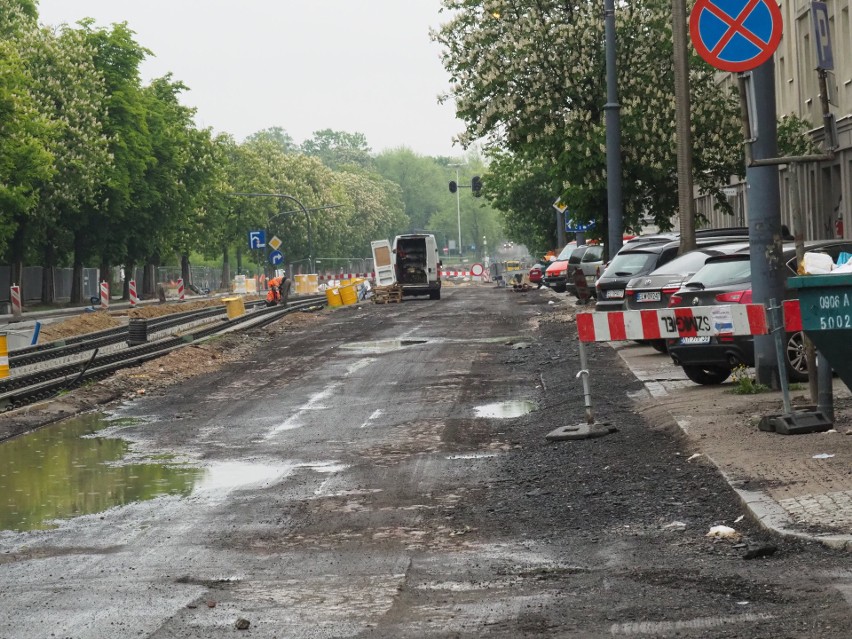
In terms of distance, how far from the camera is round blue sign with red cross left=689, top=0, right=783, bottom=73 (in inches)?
465

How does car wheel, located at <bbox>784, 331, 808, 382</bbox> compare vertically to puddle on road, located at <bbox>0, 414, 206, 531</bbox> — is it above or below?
above

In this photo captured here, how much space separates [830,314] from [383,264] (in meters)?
52.3

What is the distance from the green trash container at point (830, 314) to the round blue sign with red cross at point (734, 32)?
276 cm

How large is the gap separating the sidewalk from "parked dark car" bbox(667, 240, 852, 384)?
29 cm

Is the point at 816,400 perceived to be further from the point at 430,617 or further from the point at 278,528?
the point at 430,617

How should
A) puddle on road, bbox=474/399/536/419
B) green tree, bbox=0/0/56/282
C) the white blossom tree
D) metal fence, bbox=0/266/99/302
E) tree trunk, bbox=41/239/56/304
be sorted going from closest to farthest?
puddle on road, bbox=474/399/536/419 → the white blossom tree → green tree, bbox=0/0/56/282 → metal fence, bbox=0/266/99/302 → tree trunk, bbox=41/239/56/304

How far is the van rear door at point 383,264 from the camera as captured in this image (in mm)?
60938

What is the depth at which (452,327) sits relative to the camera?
34.7 metres

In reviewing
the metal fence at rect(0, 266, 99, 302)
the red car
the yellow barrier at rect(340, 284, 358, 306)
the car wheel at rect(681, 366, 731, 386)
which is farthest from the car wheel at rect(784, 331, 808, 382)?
the red car

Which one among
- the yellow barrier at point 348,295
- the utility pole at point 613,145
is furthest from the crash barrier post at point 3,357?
the yellow barrier at point 348,295

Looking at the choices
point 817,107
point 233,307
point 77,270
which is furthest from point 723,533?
point 77,270

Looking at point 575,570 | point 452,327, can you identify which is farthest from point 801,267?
point 452,327

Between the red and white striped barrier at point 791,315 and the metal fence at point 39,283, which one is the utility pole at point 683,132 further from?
the metal fence at point 39,283

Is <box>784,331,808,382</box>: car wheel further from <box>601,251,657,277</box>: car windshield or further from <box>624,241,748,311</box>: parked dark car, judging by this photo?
<box>601,251,657,277</box>: car windshield
